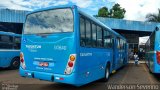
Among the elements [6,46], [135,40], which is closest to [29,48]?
[6,46]

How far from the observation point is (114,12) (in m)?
55.4

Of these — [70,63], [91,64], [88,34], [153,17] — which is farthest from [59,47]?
[153,17]

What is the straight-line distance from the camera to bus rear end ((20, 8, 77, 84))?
8102 mm

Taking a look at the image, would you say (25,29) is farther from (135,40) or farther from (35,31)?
(135,40)

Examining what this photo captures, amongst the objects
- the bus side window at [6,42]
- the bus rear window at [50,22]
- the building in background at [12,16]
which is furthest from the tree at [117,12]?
the bus rear window at [50,22]

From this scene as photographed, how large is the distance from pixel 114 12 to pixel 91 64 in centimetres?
4718

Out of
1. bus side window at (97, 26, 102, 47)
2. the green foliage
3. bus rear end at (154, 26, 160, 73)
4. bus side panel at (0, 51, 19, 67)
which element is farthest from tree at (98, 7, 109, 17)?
bus side window at (97, 26, 102, 47)

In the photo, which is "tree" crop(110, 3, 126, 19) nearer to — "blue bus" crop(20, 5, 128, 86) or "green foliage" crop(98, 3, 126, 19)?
"green foliage" crop(98, 3, 126, 19)

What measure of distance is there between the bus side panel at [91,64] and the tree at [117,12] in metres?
43.9

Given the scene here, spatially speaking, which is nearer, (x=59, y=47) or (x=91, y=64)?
(x=59, y=47)

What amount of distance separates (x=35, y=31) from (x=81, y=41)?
70.0 inches

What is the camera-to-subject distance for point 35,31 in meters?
8.99

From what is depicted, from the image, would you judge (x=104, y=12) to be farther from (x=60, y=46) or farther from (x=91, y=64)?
(x=60, y=46)

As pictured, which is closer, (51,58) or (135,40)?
(51,58)
